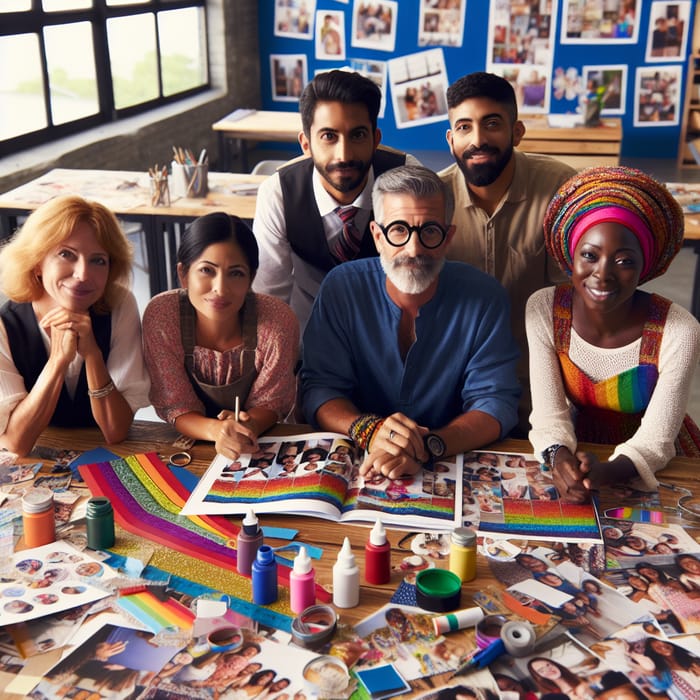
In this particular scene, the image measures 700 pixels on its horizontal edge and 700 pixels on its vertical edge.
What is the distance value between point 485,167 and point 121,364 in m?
1.15

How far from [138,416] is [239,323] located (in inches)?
79.3

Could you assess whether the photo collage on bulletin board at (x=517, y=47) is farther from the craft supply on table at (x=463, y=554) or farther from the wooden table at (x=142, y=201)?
the craft supply on table at (x=463, y=554)

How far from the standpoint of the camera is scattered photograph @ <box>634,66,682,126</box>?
8.27 meters

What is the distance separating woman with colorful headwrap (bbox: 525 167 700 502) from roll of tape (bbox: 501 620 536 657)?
0.44m

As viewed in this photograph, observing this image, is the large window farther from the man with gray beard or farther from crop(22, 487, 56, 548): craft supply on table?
crop(22, 487, 56, 548): craft supply on table

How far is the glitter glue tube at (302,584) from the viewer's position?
1.38 m

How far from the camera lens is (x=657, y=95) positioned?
8344 millimetres

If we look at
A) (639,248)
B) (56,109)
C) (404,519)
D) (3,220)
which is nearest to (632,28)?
(56,109)

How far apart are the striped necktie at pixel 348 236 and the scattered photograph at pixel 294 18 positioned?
674 centimetres

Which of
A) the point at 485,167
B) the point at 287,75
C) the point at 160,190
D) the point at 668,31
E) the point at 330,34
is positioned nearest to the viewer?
the point at 485,167

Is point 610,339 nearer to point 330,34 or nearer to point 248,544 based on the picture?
point 248,544

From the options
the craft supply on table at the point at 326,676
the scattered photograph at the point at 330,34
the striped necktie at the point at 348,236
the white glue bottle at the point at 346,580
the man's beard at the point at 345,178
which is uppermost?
the scattered photograph at the point at 330,34

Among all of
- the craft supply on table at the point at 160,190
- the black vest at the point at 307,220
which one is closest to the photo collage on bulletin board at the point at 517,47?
the craft supply on table at the point at 160,190

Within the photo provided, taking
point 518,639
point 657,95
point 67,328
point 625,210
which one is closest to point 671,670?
point 518,639
